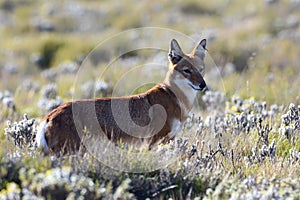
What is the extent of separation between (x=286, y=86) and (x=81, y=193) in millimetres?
6012

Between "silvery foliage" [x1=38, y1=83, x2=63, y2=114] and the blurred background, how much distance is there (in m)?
0.03

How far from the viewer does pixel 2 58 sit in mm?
15453

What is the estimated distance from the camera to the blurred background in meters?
10.7

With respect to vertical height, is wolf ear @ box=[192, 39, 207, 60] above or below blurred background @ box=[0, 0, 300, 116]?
below

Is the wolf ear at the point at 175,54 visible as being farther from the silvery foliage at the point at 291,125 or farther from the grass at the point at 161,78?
the silvery foliage at the point at 291,125

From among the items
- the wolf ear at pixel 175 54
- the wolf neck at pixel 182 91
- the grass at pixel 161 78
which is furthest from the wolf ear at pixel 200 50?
the grass at pixel 161 78

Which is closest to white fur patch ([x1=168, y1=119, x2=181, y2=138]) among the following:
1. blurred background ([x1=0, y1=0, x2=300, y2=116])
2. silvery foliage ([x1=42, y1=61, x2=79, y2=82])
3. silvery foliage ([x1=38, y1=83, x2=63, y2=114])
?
blurred background ([x1=0, y1=0, x2=300, y2=116])

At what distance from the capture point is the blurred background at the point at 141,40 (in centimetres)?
1072

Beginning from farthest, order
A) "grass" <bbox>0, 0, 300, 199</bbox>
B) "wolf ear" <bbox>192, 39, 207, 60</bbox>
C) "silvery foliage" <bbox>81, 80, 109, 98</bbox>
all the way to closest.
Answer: "silvery foliage" <bbox>81, 80, 109, 98</bbox> → "wolf ear" <bbox>192, 39, 207, 60</bbox> → "grass" <bbox>0, 0, 300, 199</bbox>

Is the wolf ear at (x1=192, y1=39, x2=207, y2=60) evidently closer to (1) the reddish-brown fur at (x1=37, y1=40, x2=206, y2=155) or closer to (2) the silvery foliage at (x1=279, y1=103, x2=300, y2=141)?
(1) the reddish-brown fur at (x1=37, y1=40, x2=206, y2=155)

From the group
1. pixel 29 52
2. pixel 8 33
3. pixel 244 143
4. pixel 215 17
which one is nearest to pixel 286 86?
pixel 244 143

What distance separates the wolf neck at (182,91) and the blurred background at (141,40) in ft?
6.08

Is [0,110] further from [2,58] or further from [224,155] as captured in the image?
[2,58]

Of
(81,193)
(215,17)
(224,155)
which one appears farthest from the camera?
(215,17)
